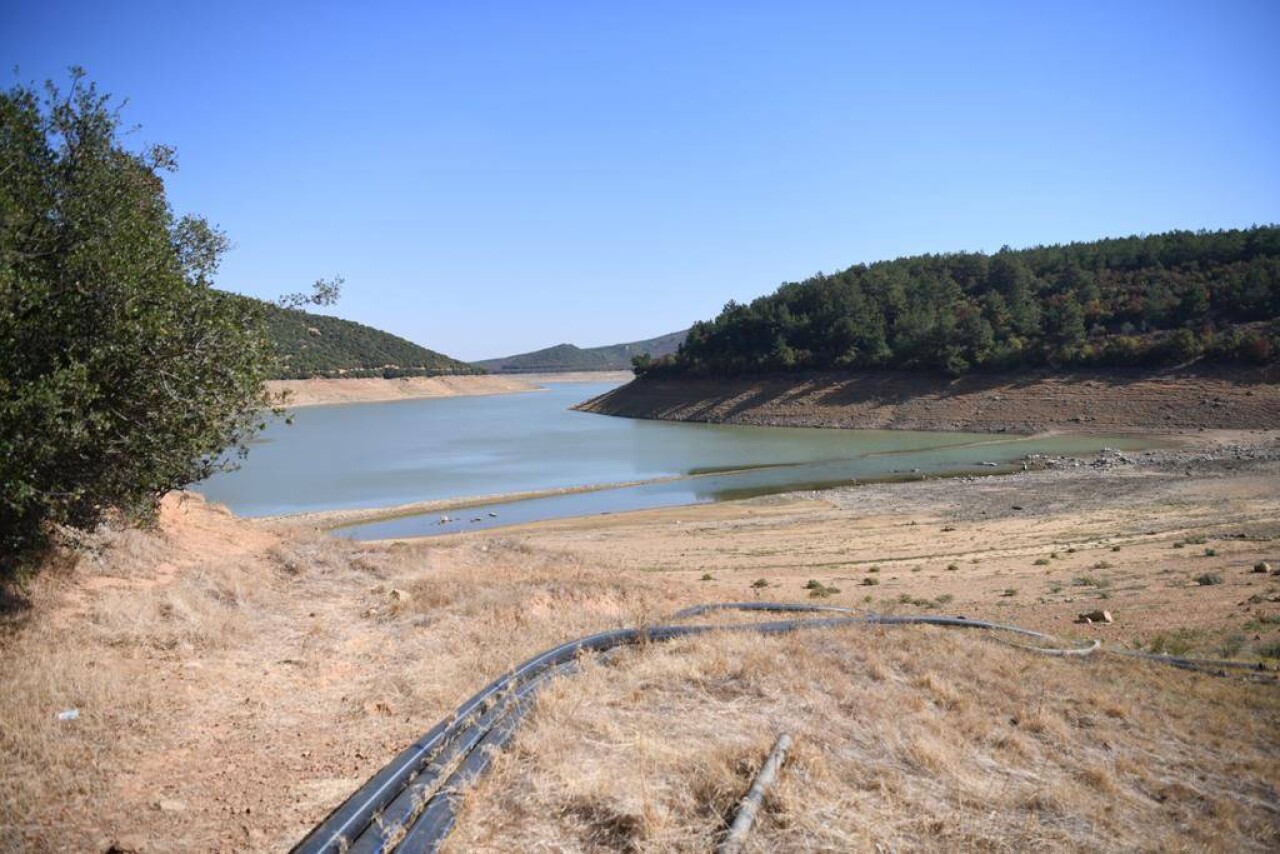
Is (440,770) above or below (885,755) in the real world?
above

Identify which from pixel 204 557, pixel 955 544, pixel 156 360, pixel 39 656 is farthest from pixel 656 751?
pixel 955 544

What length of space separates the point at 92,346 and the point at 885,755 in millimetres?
6913

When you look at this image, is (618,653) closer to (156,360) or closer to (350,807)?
(350,807)

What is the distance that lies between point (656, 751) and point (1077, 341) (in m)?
57.3

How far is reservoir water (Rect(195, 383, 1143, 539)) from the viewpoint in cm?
2934

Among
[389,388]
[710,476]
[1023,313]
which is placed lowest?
[710,476]

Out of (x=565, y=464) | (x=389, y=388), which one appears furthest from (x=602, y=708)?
(x=389, y=388)

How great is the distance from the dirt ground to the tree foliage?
139 cm

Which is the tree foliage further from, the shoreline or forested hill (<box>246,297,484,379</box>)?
Result: forested hill (<box>246,297,484,379</box>)

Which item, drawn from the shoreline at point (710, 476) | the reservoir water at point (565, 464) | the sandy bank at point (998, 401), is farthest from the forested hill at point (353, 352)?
the shoreline at point (710, 476)

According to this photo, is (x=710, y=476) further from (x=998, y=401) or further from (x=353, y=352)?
(x=353, y=352)

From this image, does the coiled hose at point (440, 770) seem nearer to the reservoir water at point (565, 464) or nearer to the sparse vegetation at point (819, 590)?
the sparse vegetation at point (819, 590)

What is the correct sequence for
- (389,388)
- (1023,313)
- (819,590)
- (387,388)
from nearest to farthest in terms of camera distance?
(819,590) → (1023,313) → (387,388) → (389,388)

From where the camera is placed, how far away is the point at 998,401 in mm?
51375
